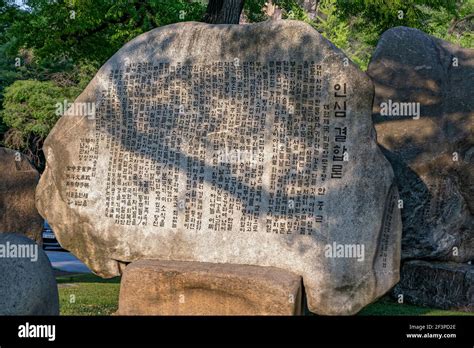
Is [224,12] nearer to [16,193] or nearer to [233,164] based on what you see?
[16,193]

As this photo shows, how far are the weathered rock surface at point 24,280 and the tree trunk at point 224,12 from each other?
655 centimetres

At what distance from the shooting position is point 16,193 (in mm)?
11438

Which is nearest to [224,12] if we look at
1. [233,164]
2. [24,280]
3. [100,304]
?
[233,164]

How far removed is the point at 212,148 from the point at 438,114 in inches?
173

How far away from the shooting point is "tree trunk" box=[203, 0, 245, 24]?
41.2 ft

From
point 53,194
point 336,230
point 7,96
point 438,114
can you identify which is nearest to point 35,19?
point 53,194

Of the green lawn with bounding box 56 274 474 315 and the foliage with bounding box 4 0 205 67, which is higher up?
the foliage with bounding box 4 0 205 67

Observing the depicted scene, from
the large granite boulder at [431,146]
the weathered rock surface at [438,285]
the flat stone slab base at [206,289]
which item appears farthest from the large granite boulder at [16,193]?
the weathered rock surface at [438,285]

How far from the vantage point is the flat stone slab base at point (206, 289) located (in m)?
7.63

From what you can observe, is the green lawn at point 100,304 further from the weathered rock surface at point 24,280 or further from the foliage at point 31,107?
the foliage at point 31,107

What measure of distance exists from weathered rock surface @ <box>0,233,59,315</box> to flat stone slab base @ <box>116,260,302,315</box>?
1177mm

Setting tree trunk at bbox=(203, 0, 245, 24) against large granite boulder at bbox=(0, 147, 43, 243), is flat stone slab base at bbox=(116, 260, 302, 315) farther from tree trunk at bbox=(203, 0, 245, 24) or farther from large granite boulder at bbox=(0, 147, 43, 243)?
tree trunk at bbox=(203, 0, 245, 24)

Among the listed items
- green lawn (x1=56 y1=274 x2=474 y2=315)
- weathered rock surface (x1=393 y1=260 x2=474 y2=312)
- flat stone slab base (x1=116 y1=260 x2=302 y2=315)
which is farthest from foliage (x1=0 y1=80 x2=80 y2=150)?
flat stone slab base (x1=116 y1=260 x2=302 y2=315)
